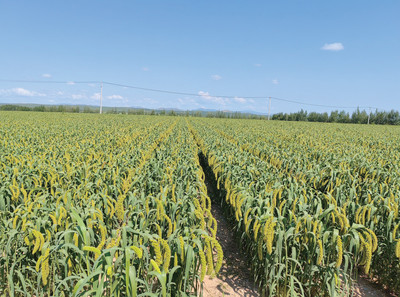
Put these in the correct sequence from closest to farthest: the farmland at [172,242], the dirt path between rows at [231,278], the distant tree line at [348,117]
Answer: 1. the farmland at [172,242]
2. the dirt path between rows at [231,278]
3. the distant tree line at [348,117]

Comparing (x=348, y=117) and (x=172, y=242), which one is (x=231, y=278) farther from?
(x=348, y=117)

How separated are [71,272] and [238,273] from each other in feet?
8.36

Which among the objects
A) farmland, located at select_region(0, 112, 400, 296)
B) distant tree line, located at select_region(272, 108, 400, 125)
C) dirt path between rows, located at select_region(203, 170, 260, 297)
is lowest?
dirt path between rows, located at select_region(203, 170, 260, 297)

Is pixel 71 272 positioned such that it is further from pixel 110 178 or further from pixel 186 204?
pixel 110 178

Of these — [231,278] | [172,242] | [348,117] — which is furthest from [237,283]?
[348,117]

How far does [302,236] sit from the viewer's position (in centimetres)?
311

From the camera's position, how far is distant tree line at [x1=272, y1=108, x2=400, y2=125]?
281ft

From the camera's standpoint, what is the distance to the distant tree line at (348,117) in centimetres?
8562

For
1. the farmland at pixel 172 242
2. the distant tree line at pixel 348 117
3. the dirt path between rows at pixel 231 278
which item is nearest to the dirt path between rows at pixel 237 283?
the dirt path between rows at pixel 231 278

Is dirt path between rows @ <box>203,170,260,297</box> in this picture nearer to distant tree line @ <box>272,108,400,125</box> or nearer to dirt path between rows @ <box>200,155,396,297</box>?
dirt path between rows @ <box>200,155,396,297</box>

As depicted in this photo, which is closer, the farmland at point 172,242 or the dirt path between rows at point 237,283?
the farmland at point 172,242

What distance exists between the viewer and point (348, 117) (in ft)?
298

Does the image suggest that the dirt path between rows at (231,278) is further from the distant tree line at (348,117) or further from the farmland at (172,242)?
the distant tree line at (348,117)

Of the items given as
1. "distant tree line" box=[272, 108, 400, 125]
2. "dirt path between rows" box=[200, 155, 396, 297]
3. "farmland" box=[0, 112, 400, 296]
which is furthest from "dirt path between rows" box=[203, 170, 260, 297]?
"distant tree line" box=[272, 108, 400, 125]
